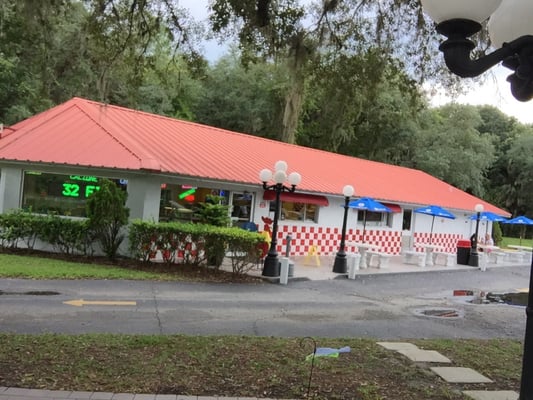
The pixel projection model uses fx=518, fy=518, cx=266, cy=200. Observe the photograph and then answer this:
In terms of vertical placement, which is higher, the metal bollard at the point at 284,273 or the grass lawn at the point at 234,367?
the metal bollard at the point at 284,273

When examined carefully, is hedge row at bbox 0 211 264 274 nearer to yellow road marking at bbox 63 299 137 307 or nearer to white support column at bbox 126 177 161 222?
white support column at bbox 126 177 161 222

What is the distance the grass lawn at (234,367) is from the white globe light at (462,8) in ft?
10.9

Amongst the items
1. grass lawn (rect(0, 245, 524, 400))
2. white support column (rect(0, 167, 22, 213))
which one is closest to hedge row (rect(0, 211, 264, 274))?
white support column (rect(0, 167, 22, 213))

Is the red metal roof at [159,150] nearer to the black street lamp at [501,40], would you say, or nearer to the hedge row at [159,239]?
the hedge row at [159,239]

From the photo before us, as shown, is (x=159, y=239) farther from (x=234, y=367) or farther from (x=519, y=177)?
(x=519, y=177)

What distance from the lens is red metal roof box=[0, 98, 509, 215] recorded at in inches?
595

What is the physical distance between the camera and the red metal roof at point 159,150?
15.1 meters

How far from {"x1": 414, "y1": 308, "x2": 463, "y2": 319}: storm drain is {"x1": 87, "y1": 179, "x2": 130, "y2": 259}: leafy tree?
26.0ft

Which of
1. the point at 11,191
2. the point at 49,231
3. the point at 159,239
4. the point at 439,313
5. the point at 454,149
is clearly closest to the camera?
the point at 439,313

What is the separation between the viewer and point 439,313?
34.7ft

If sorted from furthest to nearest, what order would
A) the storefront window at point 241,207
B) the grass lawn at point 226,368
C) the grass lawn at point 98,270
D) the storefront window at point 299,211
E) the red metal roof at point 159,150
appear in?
1. the storefront window at point 299,211
2. the storefront window at point 241,207
3. the red metal roof at point 159,150
4. the grass lawn at point 98,270
5. the grass lawn at point 226,368

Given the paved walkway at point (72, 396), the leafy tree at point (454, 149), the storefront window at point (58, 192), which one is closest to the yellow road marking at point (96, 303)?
the paved walkway at point (72, 396)

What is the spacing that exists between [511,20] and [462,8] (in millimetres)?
372

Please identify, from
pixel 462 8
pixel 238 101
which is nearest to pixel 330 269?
pixel 462 8
